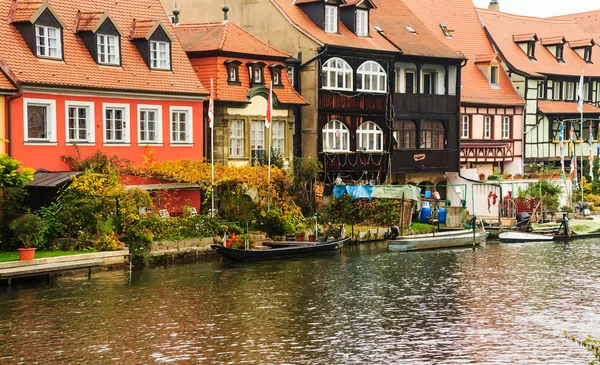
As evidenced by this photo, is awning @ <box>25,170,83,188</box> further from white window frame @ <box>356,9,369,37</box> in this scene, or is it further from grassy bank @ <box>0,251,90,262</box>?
white window frame @ <box>356,9,369,37</box>

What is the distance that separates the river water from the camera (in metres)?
26.1

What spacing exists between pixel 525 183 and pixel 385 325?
33.9 m

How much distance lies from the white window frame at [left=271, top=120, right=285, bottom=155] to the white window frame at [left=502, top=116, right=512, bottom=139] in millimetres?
21843

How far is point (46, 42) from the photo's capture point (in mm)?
42062

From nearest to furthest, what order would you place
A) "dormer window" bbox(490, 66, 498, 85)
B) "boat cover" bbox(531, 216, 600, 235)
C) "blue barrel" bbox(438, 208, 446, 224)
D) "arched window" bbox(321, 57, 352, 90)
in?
"arched window" bbox(321, 57, 352, 90), "blue barrel" bbox(438, 208, 446, 224), "boat cover" bbox(531, 216, 600, 235), "dormer window" bbox(490, 66, 498, 85)

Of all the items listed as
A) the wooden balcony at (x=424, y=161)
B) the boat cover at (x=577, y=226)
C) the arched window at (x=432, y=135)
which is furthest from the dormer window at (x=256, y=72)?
the boat cover at (x=577, y=226)

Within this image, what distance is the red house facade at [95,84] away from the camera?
40.8 meters

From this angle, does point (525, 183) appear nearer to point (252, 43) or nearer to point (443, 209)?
point (443, 209)

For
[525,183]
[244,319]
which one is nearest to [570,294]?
[244,319]

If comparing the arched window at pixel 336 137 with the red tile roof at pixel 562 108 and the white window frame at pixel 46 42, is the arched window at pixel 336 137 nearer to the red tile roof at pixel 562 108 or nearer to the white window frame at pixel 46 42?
the white window frame at pixel 46 42

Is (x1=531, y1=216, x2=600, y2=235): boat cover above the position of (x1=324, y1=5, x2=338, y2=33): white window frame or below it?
below

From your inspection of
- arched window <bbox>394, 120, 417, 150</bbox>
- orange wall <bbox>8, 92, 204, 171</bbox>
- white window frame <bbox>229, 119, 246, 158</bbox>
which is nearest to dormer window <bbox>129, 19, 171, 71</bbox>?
orange wall <bbox>8, 92, 204, 171</bbox>

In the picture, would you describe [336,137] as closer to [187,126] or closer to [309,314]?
[187,126]

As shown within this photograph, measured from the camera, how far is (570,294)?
35156 mm
